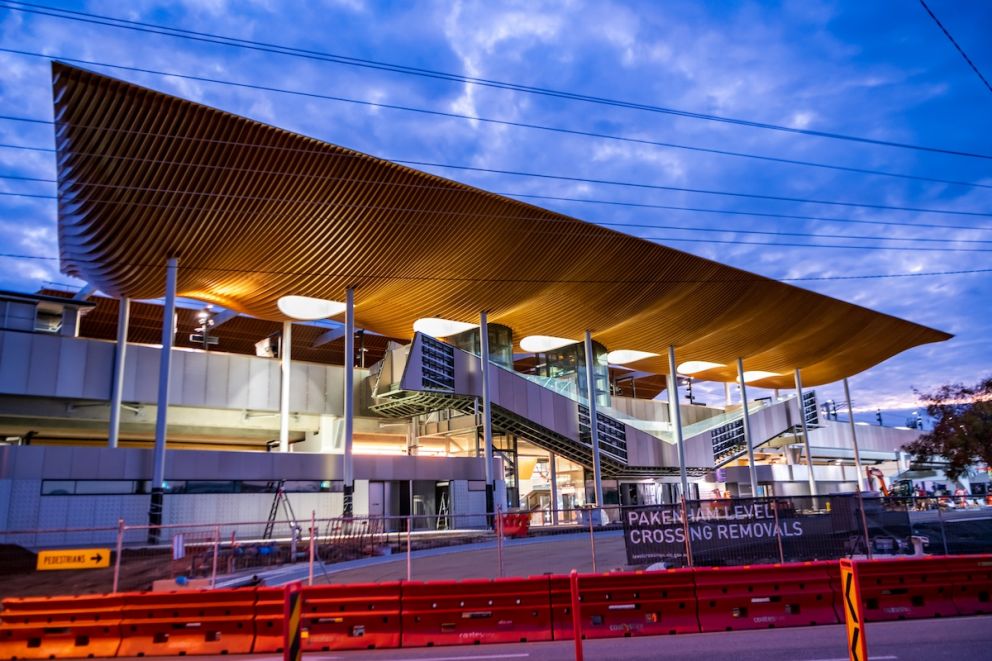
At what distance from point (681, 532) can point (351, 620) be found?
780 cm

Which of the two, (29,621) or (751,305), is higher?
(751,305)

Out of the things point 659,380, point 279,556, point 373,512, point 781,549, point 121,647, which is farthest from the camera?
point 659,380

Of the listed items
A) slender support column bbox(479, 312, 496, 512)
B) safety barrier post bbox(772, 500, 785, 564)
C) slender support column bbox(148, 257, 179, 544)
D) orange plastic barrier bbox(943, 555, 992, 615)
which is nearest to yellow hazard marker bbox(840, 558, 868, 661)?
orange plastic barrier bbox(943, 555, 992, 615)

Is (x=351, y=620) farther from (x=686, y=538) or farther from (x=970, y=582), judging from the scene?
(x=970, y=582)

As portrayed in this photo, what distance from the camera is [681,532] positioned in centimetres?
1591

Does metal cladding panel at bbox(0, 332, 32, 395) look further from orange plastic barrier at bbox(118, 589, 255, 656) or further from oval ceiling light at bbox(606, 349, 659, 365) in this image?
oval ceiling light at bbox(606, 349, 659, 365)

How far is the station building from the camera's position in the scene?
2848cm

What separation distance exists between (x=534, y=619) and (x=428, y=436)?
3574cm

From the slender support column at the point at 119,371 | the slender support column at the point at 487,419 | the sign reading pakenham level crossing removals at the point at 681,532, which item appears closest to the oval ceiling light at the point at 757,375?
the slender support column at the point at 487,419

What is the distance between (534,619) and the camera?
37.6 feet

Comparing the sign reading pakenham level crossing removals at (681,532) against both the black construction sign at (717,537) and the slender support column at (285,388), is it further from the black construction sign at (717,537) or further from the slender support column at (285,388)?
the slender support column at (285,388)

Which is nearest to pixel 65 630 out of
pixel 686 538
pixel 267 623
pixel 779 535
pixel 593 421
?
pixel 267 623

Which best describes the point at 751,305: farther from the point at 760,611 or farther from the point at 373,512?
the point at 760,611

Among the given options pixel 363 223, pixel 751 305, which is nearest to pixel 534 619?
pixel 363 223
